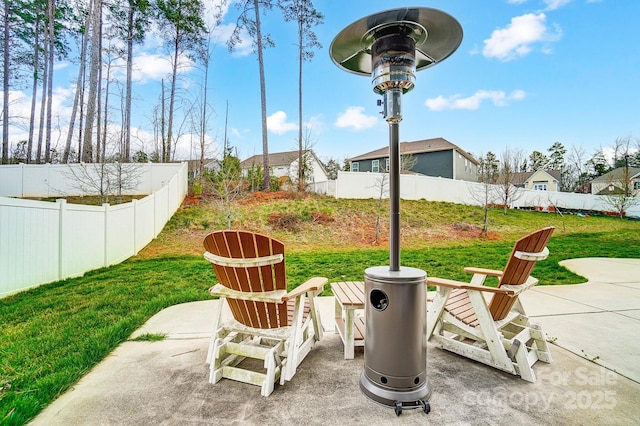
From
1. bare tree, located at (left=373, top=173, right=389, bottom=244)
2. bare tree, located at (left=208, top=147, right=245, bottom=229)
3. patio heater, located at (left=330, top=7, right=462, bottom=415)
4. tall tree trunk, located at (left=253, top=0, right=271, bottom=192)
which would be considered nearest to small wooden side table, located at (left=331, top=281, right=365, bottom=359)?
patio heater, located at (left=330, top=7, right=462, bottom=415)

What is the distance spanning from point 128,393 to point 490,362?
241cm

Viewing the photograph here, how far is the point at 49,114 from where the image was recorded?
14727 mm

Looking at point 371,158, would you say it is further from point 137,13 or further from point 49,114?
point 49,114

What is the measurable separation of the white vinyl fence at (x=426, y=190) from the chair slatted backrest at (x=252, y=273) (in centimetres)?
1099

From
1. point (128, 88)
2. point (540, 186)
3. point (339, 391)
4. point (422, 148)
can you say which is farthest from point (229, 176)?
point (540, 186)

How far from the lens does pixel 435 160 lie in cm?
2275

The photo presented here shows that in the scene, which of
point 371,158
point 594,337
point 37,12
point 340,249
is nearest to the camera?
point 594,337

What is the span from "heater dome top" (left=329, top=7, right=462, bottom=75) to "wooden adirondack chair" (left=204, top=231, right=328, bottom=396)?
1404 mm

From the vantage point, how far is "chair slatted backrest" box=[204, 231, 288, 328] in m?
1.94

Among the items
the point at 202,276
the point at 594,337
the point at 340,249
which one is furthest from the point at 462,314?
the point at 340,249

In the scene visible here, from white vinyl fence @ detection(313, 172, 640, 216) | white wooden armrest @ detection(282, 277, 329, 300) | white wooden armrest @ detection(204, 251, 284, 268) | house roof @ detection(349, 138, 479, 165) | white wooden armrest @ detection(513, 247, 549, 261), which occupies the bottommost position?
white wooden armrest @ detection(282, 277, 329, 300)

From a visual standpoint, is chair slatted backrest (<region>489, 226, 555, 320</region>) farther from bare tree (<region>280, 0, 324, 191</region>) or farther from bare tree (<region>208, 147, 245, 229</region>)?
bare tree (<region>280, 0, 324, 191</region>)

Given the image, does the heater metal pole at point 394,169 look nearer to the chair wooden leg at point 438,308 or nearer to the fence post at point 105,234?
the chair wooden leg at point 438,308

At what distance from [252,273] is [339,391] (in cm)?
92
